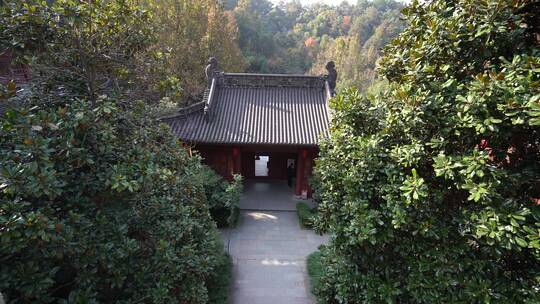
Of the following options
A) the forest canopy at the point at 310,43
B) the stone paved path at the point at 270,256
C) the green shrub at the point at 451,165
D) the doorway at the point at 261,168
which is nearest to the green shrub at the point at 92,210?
the green shrub at the point at 451,165

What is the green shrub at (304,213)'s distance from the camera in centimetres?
988

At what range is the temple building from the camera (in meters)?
10.4

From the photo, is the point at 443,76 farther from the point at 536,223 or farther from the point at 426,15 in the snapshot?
the point at 536,223

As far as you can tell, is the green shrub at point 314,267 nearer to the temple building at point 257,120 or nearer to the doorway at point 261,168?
the temple building at point 257,120

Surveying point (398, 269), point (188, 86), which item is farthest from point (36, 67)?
point (188, 86)

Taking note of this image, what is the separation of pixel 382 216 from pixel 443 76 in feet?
6.11

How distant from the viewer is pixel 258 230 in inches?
382

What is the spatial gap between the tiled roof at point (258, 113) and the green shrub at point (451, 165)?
6.13 m

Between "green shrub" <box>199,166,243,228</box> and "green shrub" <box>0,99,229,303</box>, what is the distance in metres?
4.63

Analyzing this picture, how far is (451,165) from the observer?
2951 mm

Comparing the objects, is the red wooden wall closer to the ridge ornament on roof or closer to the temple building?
the temple building

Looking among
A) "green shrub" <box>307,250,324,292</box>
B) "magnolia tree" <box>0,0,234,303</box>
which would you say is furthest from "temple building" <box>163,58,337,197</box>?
"magnolia tree" <box>0,0,234,303</box>

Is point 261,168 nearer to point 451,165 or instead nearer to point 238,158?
point 238,158

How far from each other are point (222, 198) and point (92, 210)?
640 cm
